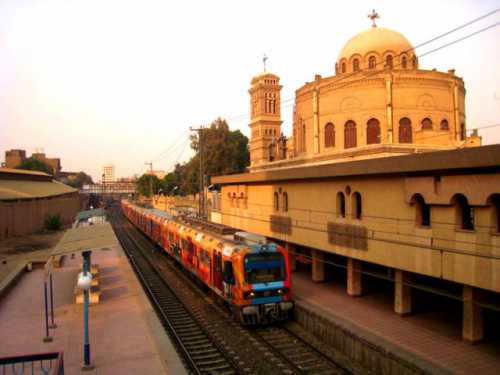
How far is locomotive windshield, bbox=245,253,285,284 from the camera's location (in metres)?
14.3

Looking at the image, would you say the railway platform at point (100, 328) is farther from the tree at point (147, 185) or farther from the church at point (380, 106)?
the tree at point (147, 185)

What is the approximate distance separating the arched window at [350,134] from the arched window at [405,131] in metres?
3.26

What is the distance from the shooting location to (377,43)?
3716 cm

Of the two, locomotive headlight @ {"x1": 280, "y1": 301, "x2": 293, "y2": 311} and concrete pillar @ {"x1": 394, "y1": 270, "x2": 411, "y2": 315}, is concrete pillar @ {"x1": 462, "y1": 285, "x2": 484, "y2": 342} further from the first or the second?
locomotive headlight @ {"x1": 280, "y1": 301, "x2": 293, "y2": 311}

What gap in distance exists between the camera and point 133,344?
12.3 meters

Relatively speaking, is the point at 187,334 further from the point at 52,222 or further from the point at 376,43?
the point at 52,222

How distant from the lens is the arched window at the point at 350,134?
33969 millimetres

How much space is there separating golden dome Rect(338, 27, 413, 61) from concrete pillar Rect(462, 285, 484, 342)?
2902cm

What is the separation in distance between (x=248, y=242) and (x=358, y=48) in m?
27.0

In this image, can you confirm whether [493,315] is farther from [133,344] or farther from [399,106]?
[399,106]

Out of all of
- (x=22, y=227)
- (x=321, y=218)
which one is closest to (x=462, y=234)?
(x=321, y=218)

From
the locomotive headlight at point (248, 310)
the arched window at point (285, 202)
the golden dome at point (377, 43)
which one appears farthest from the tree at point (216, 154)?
the locomotive headlight at point (248, 310)

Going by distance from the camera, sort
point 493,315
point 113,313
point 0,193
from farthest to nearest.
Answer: point 0,193 < point 113,313 < point 493,315

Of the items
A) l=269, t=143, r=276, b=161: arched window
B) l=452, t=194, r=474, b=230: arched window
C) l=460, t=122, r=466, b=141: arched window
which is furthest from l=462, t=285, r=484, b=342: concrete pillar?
l=269, t=143, r=276, b=161: arched window
